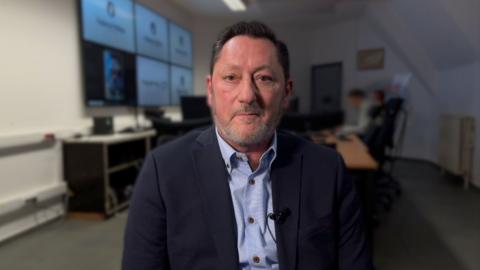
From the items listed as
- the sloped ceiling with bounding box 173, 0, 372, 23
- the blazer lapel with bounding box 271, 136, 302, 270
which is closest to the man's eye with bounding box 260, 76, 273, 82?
the blazer lapel with bounding box 271, 136, 302, 270

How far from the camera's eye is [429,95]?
6.17 m

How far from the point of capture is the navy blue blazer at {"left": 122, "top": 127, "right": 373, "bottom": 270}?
0.90 meters

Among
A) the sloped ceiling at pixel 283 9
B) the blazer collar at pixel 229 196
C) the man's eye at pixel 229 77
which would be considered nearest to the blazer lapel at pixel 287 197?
the blazer collar at pixel 229 196

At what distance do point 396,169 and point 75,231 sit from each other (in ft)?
16.0

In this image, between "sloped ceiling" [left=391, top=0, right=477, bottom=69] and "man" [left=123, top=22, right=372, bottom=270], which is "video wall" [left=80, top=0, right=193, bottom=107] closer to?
"man" [left=123, top=22, right=372, bottom=270]

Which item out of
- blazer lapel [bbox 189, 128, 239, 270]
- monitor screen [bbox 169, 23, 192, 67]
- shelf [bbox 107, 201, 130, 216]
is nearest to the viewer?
blazer lapel [bbox 189, 128, 239, 270]

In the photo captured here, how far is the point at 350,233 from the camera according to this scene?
997mm

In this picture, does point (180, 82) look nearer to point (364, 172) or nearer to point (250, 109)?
point (364, 172)

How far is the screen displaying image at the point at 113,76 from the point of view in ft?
12.3

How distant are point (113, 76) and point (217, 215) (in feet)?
11.2

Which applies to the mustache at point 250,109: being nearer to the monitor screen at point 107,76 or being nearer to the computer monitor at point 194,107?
the monitor screen at point 107,76

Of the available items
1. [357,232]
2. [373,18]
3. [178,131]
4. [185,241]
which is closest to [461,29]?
[373,18]

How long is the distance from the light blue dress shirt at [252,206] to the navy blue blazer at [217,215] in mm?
26

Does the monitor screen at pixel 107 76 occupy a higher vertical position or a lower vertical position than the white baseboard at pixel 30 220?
higher
